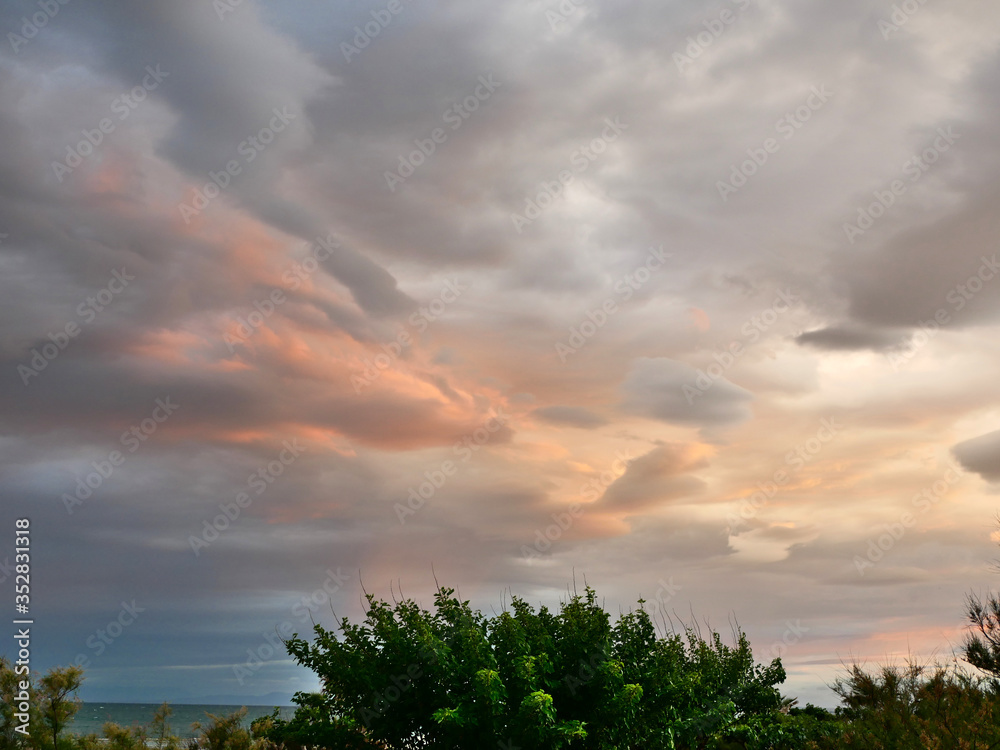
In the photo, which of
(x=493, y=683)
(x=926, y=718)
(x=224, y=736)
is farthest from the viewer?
(x=224, y=736)

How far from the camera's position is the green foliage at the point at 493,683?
1587 cm

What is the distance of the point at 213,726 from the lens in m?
23.8

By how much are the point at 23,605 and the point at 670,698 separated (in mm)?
14790

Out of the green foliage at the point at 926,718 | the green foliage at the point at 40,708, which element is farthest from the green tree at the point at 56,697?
the green foliage at the point at 926,718

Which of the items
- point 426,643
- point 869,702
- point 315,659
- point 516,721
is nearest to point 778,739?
point 869,702

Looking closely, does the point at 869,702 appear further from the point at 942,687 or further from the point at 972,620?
the point at 972,620

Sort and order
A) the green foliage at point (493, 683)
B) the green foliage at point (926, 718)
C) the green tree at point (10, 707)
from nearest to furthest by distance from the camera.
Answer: the green foliage at point (926, 718) < the green foliage at point (493, 683) < the green tree at point (10, 707)

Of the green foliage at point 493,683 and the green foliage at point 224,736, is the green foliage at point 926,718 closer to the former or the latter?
the green foliage at point 493,683

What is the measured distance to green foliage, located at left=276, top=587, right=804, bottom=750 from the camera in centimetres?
1587

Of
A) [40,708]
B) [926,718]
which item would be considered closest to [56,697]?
[40,708]

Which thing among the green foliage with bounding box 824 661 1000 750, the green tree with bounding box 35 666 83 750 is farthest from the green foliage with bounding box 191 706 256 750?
the green foliage with bounding box 824 661 1000 750

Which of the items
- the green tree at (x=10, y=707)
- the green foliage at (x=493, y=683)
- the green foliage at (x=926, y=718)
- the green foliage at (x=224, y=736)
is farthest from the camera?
the green foliage at (x=224, y=736)

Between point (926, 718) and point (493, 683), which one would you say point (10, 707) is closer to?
point (493, 683)

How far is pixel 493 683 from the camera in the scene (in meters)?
15.2
